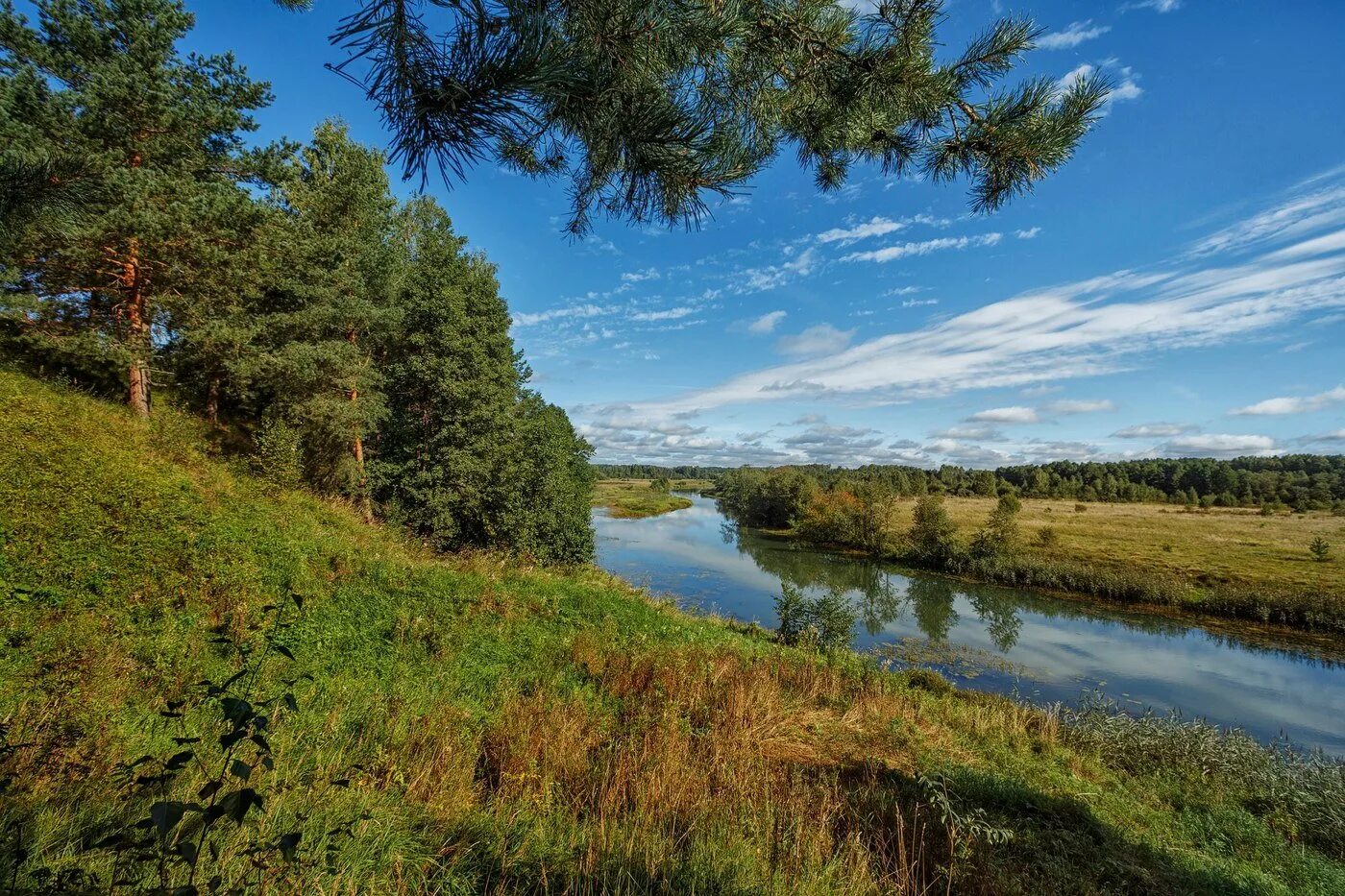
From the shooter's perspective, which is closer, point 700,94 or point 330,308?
point 700,94

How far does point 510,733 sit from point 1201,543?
56.5 metres

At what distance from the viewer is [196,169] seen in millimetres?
10164

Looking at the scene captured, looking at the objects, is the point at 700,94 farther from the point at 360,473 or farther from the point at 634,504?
the point at 634,504

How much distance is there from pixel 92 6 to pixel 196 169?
2.62 m

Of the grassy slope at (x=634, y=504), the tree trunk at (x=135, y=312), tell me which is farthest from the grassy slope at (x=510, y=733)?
the grassy slope at (x=634, y=504)

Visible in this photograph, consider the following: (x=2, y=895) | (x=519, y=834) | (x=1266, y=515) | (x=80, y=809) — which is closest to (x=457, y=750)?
(x=519, y=834)

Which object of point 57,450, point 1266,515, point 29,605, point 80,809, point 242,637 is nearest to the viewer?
point 80,809

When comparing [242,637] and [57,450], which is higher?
[57,450]

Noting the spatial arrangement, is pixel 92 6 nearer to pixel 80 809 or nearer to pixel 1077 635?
pixel 80 809

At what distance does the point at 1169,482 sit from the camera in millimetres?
84438

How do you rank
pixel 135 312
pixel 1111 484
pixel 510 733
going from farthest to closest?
1. pixel 1111 484
2. pixel 135 312
3. pixel 510 733

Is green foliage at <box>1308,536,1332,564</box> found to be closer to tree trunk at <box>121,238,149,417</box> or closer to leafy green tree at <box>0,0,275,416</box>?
leafy green tree at <box>0,0,275,416</box>

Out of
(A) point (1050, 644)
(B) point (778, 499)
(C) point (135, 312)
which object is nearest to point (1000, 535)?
(A) point (1050, 644)

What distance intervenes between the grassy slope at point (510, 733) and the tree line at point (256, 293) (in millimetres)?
2626
